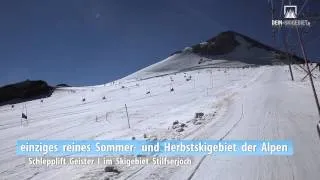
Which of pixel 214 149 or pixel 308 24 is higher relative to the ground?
pixel 308 24

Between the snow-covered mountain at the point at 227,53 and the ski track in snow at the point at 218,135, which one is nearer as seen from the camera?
the ski track in snow at the point at 218,135

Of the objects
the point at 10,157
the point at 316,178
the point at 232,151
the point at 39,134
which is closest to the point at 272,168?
the point at 316,178

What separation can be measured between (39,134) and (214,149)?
36.4 ft

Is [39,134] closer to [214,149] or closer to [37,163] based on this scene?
[37,163]

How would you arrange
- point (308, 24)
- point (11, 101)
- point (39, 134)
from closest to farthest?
point (308, 24)
point (39, 134)
point (11, 101)

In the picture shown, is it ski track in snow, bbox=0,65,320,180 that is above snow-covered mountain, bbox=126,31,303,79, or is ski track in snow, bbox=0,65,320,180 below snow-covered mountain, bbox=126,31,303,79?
below

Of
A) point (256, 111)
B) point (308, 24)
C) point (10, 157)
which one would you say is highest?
point (308, 24)

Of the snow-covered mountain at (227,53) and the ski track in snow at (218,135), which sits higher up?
the snow-covered mountain at (227,53)

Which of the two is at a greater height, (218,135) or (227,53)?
(227,53)

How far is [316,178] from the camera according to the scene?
795cm

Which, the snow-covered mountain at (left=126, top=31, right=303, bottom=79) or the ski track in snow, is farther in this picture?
the snow-covered mountain at (left=126, top=31, right=303, bottom=79)

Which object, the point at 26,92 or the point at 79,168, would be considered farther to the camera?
the point at 26,92

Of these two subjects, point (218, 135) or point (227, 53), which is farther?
point (227, 53)

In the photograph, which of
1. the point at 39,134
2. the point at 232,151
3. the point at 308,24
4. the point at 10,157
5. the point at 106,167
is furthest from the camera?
the point at 39,134
